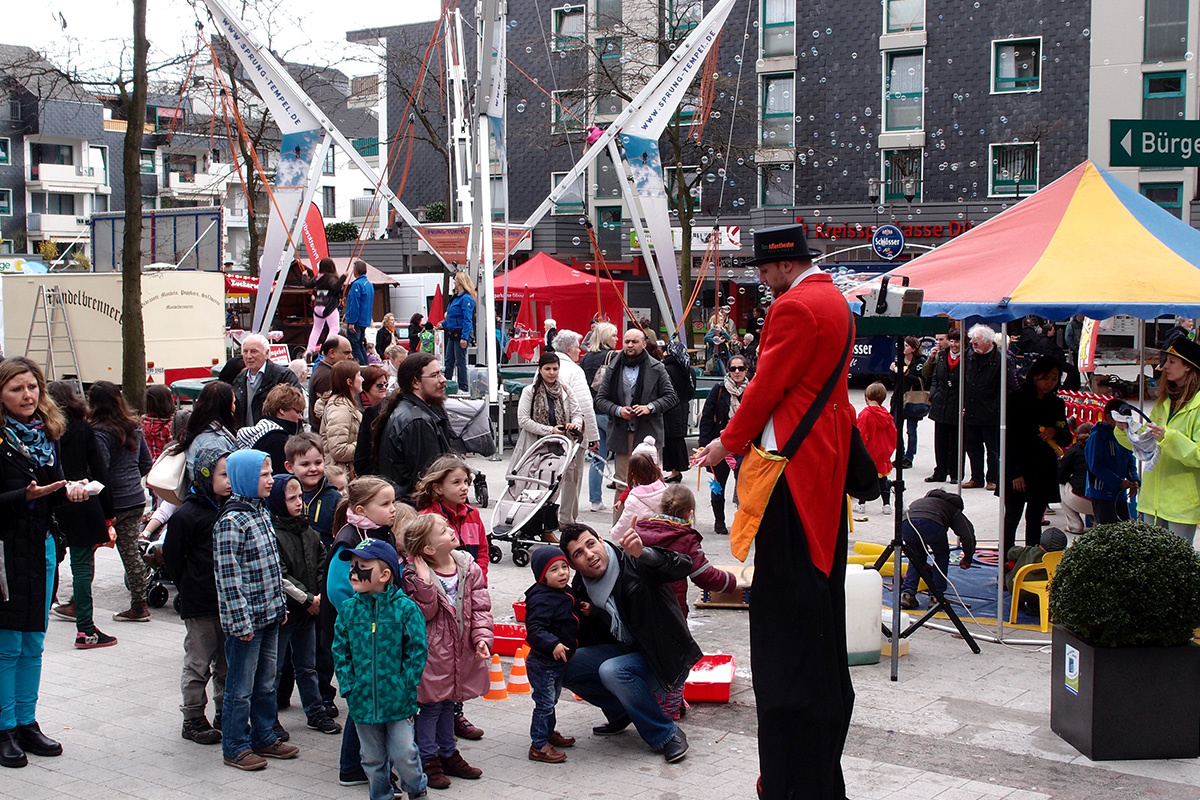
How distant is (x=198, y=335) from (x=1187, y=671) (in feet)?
56.9

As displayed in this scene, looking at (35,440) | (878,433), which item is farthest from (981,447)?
(35,440)

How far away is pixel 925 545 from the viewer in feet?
25.5

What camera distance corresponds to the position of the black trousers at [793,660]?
4.21 m

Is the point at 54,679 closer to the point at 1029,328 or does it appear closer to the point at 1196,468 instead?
the point at 1196,468

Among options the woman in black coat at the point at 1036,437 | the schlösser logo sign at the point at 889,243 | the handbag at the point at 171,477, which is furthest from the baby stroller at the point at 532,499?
the schlösser logo sign at the point at 889,243

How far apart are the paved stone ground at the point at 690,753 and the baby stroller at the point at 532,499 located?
2.79m

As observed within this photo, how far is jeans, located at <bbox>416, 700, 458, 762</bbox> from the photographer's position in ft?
17.2

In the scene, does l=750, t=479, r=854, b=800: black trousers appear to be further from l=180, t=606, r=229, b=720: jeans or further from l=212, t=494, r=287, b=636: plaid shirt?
l=180, t=606, r=229, b=720: jeans

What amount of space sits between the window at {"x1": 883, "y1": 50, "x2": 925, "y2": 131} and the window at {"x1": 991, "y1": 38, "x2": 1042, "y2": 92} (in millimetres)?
2118

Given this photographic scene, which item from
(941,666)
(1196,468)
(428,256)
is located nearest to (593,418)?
(941,666)

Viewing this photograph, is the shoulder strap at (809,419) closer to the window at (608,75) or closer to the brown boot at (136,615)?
the brown boot at (136,615)

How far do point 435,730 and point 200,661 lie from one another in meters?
1.29

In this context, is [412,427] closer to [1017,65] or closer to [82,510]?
[82,510]

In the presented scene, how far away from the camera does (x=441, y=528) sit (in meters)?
5.33
